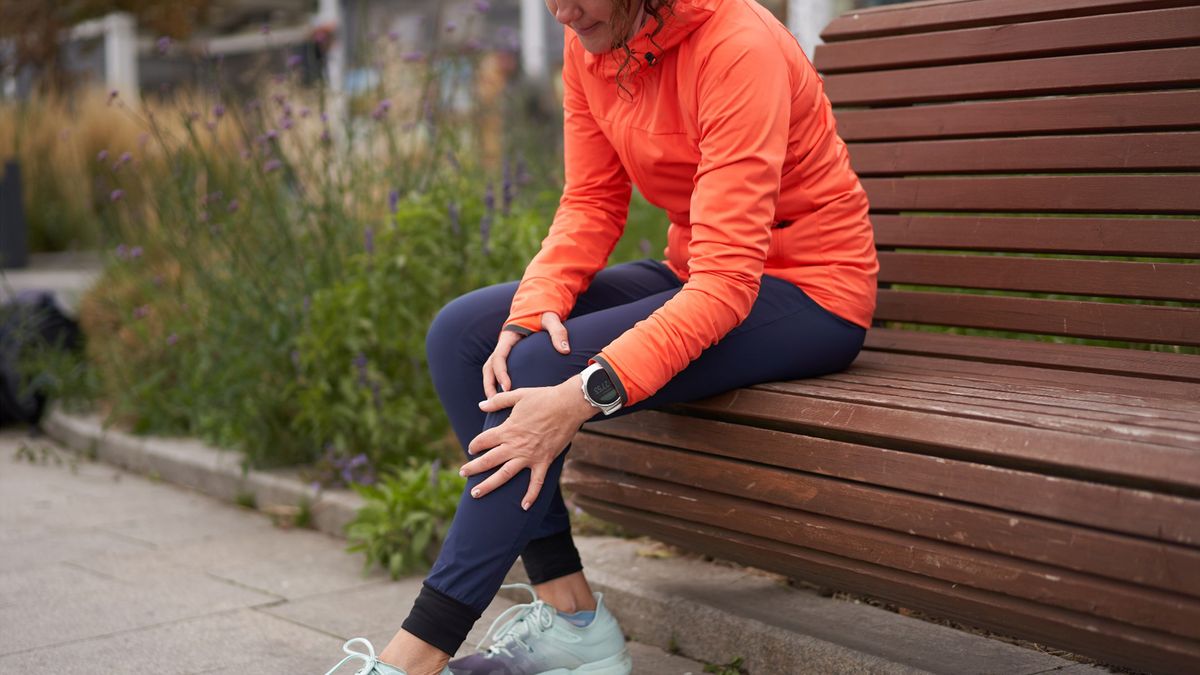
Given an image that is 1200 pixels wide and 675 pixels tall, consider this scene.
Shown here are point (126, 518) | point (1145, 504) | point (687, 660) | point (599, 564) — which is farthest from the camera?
point (126, 518)

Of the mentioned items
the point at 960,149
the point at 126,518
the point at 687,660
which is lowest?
the point at 126,518

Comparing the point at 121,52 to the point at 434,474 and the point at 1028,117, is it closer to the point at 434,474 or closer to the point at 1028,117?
the point at 434,474

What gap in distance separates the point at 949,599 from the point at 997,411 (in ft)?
0.96

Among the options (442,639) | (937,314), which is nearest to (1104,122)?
(937,314)

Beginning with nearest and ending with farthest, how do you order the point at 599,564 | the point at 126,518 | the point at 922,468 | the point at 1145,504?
the point at 1145,504, the point at 922,468, the point at 599,564, the point at 126,518

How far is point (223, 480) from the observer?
441cm

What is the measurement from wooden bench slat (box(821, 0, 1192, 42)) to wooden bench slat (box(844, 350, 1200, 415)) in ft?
2.62

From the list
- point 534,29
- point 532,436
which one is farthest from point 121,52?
point 532,436

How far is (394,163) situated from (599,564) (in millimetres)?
2080

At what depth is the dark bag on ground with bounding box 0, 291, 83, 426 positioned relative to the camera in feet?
18.0

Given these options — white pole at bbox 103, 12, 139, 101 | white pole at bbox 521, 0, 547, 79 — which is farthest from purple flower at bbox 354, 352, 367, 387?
white pole at bbox 103, 12, 139, 101

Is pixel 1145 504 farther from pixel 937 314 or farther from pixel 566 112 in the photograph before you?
pixel 566 112

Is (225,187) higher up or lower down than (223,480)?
higher up

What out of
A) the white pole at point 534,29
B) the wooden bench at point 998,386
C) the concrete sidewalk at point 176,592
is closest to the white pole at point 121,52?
the white pole at point 534,29
